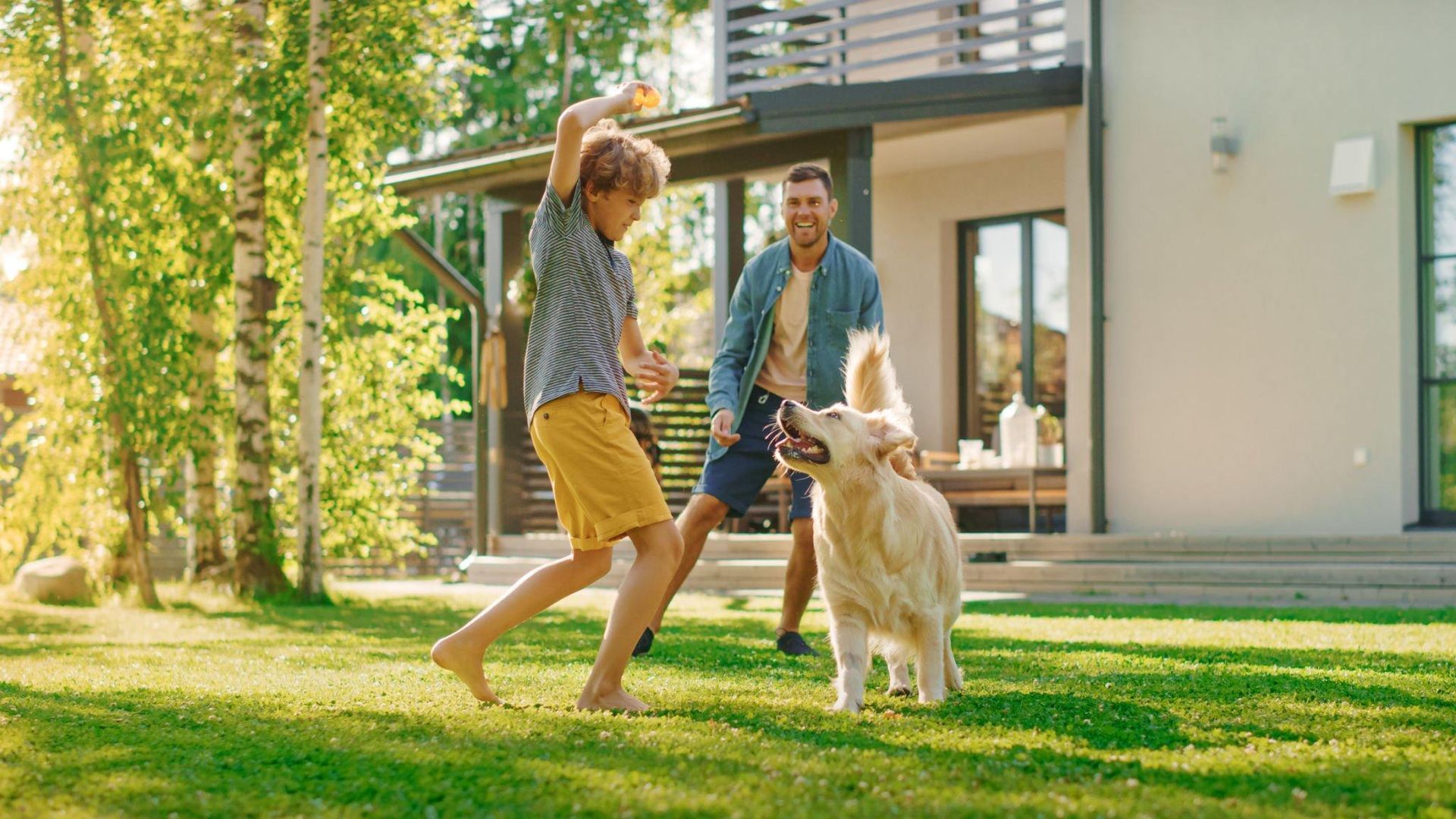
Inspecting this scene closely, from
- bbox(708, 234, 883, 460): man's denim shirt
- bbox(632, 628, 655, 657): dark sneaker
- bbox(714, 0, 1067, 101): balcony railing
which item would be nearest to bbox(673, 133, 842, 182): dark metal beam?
bbox(714, 0, 1067, 101): balcony railing

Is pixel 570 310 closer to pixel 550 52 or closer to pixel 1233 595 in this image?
pixel 1233 595

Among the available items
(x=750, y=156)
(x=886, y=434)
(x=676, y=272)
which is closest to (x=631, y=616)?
(x=886, y=434)

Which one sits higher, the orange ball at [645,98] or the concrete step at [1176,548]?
the orange ball at [645,98]

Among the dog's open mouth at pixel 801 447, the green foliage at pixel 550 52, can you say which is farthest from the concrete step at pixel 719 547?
the green foliage at pixel 550 52

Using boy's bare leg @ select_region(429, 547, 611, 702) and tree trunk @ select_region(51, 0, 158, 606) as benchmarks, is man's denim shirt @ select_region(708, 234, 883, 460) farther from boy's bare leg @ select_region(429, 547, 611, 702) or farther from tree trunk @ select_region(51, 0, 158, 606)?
tree trunk @ select_region(51, 0, 158, 606)

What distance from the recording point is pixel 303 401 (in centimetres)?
1123

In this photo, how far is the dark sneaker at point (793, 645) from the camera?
650 cm

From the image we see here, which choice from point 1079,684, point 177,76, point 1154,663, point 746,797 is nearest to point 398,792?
point 746,797

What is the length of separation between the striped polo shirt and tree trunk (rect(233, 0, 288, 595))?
7.84 meters

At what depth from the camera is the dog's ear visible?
194 inches

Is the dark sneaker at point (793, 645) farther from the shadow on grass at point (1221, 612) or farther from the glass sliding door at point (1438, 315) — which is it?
the glass sliding door at point (1438, 315)

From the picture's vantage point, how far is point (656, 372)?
475 cm

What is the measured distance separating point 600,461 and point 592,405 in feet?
0.54

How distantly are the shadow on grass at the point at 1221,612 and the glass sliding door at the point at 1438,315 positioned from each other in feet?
6.67
